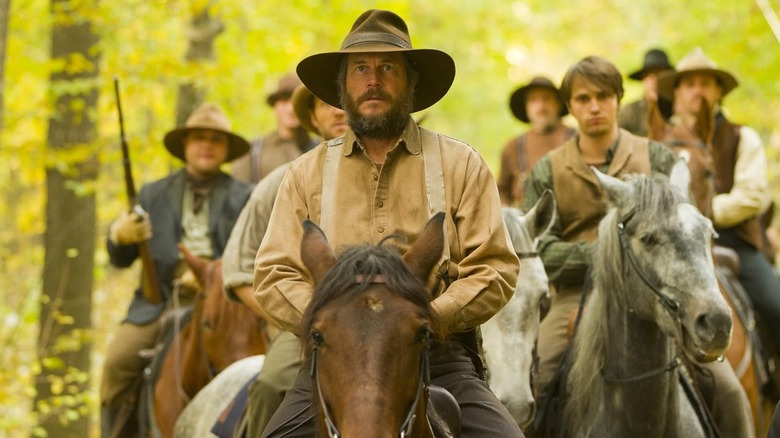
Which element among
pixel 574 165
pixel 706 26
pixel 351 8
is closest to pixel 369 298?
pixel 574 165

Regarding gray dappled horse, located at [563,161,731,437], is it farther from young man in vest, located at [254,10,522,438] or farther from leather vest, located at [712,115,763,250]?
leather vest, located at [712,115,763,250]

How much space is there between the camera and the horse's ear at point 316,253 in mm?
3971

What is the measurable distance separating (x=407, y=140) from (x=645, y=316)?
2375 millimetres

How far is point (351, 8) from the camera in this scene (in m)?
18.3

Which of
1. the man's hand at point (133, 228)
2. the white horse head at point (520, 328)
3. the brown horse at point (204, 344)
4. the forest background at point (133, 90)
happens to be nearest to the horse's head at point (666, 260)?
the white horse head at point (520, 328)

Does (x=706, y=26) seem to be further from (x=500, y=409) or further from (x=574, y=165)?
(x=500, y=409)

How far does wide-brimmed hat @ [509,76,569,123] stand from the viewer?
39.5 ft

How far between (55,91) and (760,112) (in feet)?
46.9

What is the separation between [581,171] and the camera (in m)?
8.06

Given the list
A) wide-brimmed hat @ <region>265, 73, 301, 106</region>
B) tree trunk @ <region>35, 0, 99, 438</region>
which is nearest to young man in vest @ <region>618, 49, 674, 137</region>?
wide-brimmed hat @ <region>265, 73, 301, 106</region>

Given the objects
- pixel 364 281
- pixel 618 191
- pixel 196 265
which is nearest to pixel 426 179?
pixel 364 281

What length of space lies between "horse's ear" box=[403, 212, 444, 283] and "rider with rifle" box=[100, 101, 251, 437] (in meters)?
6.34

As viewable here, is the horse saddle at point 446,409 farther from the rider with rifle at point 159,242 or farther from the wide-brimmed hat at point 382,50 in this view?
the rider with rifle at point 159,242

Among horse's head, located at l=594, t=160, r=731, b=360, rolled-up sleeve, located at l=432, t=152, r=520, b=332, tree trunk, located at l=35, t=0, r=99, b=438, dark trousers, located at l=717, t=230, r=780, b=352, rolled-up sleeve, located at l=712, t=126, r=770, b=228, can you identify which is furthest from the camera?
tree trunk, located at l=35, t=0, r=99, b=438
